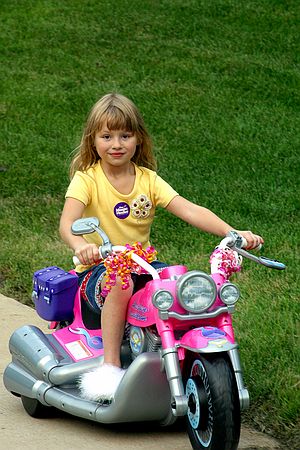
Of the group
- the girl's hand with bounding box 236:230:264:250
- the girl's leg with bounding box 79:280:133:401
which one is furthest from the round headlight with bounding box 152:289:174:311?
the girl's hand with bounding box 236:230:264:250

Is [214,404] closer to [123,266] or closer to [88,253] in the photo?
[123,266]

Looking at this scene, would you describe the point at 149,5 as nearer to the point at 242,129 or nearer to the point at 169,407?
the point at 242,129

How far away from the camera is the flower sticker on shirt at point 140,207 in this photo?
4.71 m

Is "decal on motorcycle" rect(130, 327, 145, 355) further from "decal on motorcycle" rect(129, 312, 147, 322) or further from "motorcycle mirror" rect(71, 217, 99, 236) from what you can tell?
"motorcycle mirror" rect(71, 217, 99, 236)

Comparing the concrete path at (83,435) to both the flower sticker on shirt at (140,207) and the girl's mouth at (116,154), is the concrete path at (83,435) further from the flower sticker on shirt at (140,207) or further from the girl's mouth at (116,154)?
the girl's mouth at (116,154)

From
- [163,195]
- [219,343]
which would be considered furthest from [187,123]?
[219,343]

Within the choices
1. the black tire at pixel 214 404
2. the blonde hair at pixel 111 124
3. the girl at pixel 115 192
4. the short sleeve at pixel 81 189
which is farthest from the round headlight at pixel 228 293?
the blonde hair at pixel 111 124

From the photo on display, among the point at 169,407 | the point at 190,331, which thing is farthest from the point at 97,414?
the point at 190,331

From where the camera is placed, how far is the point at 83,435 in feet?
14.5

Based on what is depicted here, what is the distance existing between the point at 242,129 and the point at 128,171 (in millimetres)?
4975

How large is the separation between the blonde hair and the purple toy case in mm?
507

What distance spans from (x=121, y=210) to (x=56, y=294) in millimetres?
462

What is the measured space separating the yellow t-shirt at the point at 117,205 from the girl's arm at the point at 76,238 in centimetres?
4

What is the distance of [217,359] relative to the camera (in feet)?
12.9
